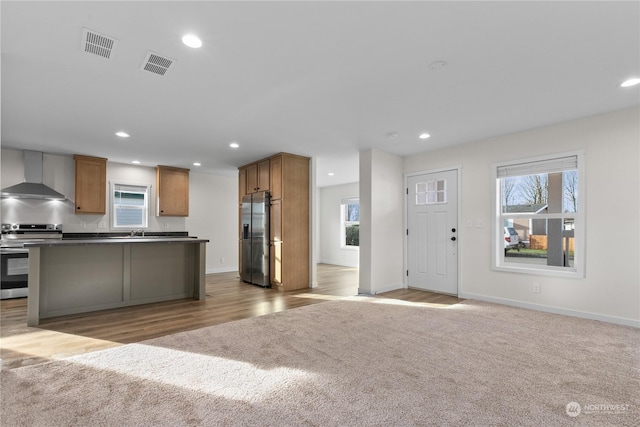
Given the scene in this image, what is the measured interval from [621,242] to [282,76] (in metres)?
4.06

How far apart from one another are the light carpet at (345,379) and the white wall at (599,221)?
46cm

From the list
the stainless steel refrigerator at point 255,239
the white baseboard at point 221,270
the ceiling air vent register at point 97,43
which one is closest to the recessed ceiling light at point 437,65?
the ceiling air vent register at point 97,43

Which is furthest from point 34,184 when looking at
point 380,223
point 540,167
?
point 540,167

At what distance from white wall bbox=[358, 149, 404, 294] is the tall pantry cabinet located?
3.56 ft

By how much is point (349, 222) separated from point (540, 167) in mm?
5390

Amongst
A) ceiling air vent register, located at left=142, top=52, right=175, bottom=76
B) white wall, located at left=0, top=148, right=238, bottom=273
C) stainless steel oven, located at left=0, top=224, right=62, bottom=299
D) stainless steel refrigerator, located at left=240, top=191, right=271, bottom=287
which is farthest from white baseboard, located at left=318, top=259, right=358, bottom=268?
ceiling air vent register, located at left=142, top=52, right=175, bottom=76

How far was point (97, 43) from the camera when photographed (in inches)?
85.1

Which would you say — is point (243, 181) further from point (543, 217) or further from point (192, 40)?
point (543, 217)

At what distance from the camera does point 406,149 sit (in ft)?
16.9

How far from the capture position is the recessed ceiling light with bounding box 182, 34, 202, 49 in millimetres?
2094

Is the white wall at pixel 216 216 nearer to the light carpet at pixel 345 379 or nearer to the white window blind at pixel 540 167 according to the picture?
the light carpet at pixel 345 379

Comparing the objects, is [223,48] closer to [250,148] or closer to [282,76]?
[282,76]

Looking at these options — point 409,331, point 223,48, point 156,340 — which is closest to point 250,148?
point 223,48

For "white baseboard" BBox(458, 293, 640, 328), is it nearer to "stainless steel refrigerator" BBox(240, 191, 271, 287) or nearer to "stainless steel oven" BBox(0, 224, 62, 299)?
"stainless steel refrigerator" BBox(240, 191, 271, 287)
